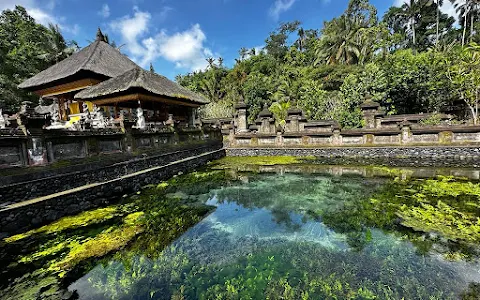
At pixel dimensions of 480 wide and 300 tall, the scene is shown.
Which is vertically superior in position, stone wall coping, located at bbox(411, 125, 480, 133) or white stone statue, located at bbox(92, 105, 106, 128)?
white stone statue, located at bbox(92, 105, 106, 128)

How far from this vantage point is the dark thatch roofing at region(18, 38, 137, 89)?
14.3m

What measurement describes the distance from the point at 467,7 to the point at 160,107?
1666 inches

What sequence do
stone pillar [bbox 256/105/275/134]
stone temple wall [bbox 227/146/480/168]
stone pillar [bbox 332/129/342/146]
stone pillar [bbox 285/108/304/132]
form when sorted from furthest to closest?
stone pillar [bbox 256/105/275/134] → stone pillar [bbox 285/108/304/132] → stone pillar [bbox 332/129/342/146] → stone temple wall [bbox 227/146/480/168]

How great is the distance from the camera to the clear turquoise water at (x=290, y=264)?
3.42 meters

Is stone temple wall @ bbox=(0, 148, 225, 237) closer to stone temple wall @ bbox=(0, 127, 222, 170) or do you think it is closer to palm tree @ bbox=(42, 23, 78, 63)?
stone temple wall @ bbox=(0, 127, 222, 170)

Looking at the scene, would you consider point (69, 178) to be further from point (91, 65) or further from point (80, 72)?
point (91, 65)

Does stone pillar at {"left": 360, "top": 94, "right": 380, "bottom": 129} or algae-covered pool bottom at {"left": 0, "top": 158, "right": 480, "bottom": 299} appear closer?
algae-covered pool bottom at {"left": 0, "top": 158, "right": 480, "bottom": 299}

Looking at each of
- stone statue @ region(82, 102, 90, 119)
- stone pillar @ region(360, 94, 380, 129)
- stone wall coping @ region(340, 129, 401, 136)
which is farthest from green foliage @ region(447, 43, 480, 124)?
stone statue @ region(82, 102, 90, 119)

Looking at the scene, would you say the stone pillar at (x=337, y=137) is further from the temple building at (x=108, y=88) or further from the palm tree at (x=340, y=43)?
the palm tree at (x=340, y=43)

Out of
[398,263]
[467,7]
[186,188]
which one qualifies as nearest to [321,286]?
[398,263]

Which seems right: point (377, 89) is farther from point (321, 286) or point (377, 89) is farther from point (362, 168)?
point (321, 286)

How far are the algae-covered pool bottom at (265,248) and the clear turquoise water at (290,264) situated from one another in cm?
2

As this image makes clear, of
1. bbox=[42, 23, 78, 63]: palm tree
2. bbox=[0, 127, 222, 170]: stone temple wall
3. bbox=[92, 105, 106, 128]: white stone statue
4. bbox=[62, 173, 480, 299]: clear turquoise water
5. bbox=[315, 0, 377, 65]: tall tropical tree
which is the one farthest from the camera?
bbox=[315, 0, 377, 65]: tall tropical tree

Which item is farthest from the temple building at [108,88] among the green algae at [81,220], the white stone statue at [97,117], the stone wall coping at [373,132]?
the stone wall coping at [373,132]
